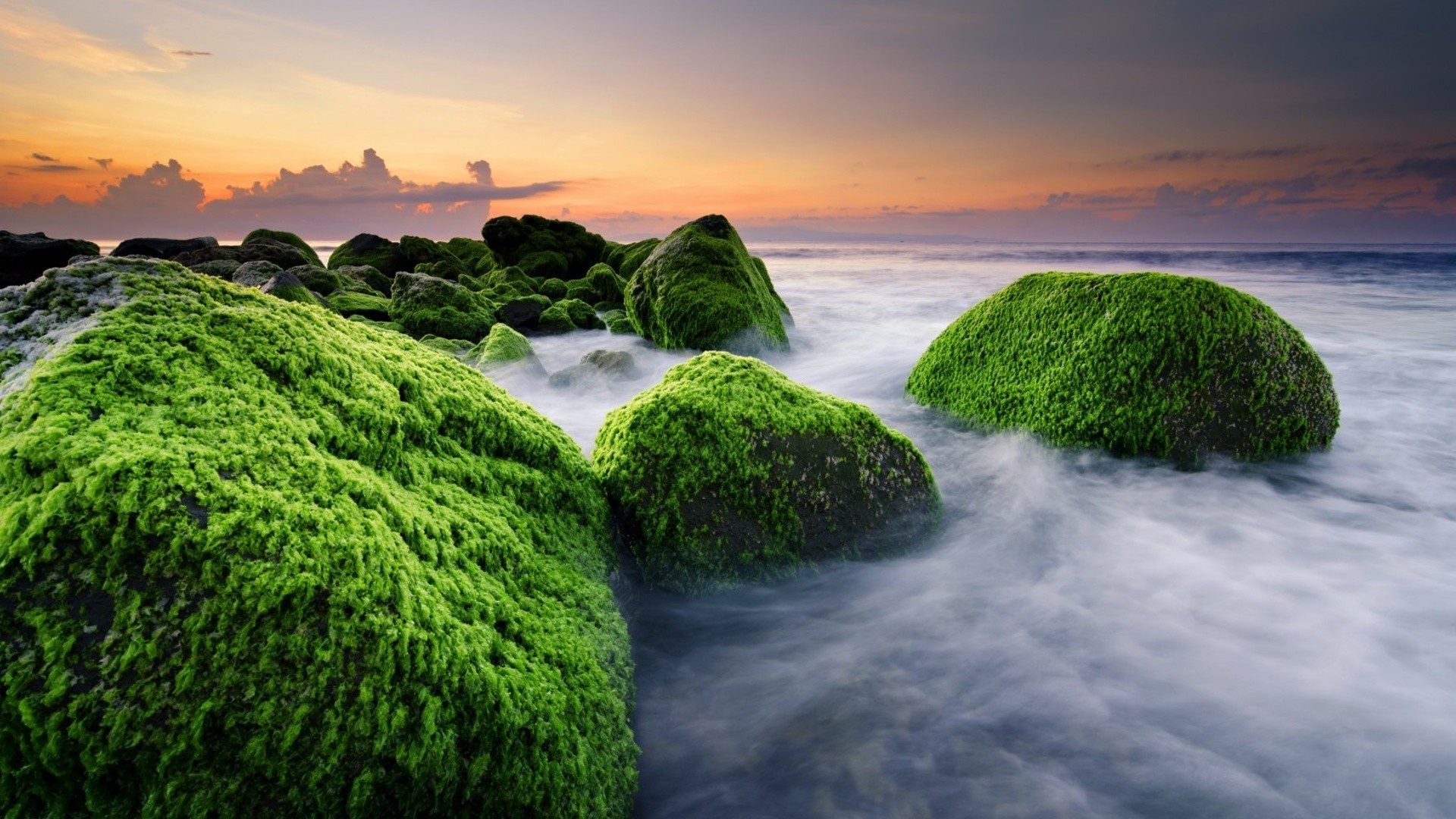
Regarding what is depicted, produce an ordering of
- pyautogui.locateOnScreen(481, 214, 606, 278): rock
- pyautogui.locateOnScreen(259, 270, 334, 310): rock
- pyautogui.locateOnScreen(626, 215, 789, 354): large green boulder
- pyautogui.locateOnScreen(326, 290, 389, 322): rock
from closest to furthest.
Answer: pyautogui.locateOnScreen(259, 270, 334, 310): rock
pyautogui.locateOnScreen(626, 215, 789, 354): large green boulder
pyautogui.locateOnScreen(326, 290, 389, 322): rock
pyautogui.locateOnScreen(481, 214, 606, 278): rock

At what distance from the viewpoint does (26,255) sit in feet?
39.7

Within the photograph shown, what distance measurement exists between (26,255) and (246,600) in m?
15.3

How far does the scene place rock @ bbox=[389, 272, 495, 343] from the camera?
11070 mm

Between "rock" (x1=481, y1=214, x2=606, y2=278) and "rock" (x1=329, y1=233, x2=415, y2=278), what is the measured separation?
3.48m

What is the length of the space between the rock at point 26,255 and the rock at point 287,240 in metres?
6.85

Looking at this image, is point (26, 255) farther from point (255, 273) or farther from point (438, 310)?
point (438, 310)

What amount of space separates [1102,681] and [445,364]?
334cm

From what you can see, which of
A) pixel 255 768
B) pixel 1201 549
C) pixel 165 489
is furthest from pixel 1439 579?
pixel 165 489

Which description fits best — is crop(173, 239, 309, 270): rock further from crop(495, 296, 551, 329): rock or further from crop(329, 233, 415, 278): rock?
crop(495, 296, 551, 329): rock

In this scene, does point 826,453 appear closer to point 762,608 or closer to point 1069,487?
point 762,608

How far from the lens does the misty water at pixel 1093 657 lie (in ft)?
9.02

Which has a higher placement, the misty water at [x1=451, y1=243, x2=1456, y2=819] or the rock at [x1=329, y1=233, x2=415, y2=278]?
the rock at [x1=329, y1=233, x2=415, y2=278]

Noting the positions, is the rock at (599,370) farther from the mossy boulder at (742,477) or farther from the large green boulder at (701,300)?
the mossy boulder at (742,477)

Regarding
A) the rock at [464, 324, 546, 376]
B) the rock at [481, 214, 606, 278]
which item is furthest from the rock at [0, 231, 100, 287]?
the rock at [481, 214, 606, 278]
